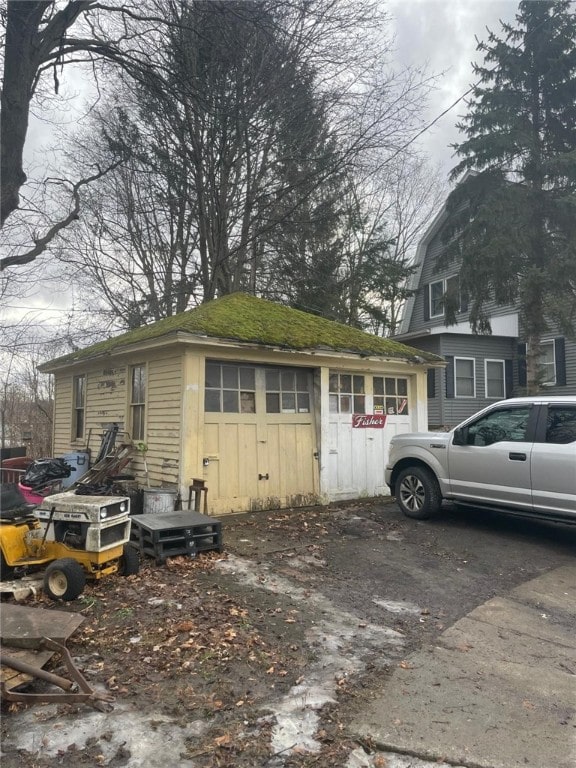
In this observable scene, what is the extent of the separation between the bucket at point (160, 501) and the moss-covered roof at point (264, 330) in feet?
7.77

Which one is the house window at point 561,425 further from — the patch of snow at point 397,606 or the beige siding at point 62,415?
the beige siding at point 62,415

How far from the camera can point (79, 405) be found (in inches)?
461

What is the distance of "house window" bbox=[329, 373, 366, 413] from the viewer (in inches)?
381

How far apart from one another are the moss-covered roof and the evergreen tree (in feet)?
19.7

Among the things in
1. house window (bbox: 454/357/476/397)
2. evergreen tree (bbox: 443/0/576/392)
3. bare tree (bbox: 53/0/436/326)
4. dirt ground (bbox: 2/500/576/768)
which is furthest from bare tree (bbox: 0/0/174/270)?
house window (bbox: 454/357/476/397)

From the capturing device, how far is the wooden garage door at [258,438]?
8258 millimetres

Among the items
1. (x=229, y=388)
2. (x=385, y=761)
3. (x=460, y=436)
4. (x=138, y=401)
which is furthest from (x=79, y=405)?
(x=385, y=761)

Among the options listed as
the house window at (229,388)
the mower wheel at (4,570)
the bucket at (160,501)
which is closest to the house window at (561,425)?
the house window at (229,388)

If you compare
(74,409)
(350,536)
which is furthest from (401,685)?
(74,409)

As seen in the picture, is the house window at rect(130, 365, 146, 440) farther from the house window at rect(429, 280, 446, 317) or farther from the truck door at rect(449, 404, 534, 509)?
the house window at rect(429, 280, 446, 317)

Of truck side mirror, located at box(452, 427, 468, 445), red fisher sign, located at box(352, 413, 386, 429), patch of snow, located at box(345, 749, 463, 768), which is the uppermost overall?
red fisher sign, located at box(352, 413, 386, 429)

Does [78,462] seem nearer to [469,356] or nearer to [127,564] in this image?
[127,564]

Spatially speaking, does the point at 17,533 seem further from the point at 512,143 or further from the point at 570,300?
the point at 512,143

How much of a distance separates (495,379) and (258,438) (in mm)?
13235
